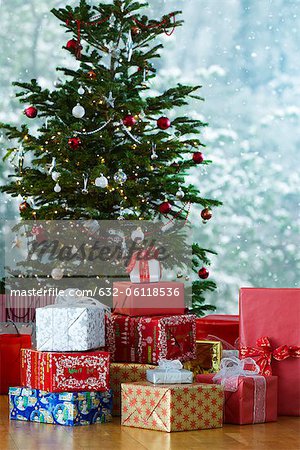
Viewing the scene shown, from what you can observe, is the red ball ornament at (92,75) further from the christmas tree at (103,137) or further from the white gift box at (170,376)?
the white gift box at (170,376)

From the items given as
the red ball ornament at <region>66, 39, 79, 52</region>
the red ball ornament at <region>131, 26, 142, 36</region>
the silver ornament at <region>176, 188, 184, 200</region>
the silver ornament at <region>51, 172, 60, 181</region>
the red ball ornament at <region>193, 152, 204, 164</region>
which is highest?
the red ball ornament at <region>131, 26, 142, 36</region>

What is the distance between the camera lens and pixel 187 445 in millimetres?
2646

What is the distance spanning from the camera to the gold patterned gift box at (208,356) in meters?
3.61

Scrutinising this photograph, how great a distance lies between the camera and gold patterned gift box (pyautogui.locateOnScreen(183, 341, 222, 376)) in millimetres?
3607

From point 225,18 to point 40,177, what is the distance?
7.39ft

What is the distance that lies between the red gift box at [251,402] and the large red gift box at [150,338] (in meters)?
0.34

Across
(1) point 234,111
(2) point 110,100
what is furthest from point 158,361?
(1) point 234,111

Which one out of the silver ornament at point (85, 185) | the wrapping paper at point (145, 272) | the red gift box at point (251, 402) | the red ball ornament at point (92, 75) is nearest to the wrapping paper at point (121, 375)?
the red gift box at point (251, 402)

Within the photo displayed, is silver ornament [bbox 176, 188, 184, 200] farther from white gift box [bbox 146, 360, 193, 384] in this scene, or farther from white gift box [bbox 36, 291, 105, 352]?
white gift box [bbox 146, 360, 193, 384]

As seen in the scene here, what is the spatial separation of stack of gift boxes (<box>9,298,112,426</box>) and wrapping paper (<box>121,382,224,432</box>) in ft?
0.39

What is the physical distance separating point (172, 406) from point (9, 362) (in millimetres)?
1293

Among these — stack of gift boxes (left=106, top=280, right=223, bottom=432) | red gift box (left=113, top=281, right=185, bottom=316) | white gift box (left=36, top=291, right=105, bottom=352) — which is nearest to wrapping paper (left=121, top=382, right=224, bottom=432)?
stack of gift boxes (left=106, top=280, right=223, bottom=432)

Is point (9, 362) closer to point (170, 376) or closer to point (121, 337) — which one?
point (121, 337)

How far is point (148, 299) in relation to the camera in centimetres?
351
